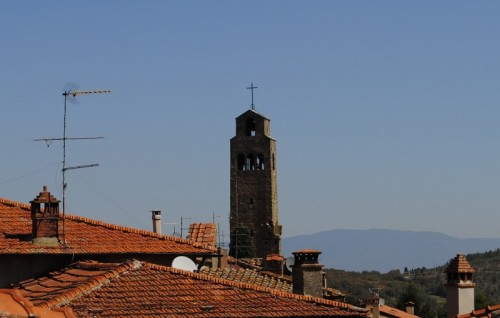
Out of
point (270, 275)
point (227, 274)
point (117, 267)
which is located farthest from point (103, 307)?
point (270, 275)

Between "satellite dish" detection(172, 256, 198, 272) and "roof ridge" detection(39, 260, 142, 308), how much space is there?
6.11 feet

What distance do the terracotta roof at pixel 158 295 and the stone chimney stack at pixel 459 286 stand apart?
11.2 metres

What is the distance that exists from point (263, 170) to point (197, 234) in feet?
205

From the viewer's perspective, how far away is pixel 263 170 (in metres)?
98.1

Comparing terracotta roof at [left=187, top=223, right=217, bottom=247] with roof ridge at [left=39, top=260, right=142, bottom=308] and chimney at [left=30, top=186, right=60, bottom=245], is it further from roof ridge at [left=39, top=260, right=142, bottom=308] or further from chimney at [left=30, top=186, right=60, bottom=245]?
roof ridge at [left=39, top=260, right=142, bottom=308]

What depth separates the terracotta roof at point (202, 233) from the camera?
113 feet

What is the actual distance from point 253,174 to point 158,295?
250ft

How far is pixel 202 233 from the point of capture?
36094 mm

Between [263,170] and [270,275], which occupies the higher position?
[263,170]

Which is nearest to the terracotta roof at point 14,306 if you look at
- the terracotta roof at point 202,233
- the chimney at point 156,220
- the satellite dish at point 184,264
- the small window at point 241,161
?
the satellite dish at point 184,264

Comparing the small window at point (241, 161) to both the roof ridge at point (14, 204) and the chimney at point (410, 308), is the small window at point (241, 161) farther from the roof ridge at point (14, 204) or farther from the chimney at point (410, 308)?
the roof ridge at point (14, 204)

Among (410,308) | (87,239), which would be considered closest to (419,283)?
(410,308)

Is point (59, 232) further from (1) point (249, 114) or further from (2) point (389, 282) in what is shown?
→ (2) point (389, 282)

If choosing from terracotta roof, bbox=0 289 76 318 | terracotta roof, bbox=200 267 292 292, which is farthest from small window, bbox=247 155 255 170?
terracotta roof, bbox=0 289 76 318
